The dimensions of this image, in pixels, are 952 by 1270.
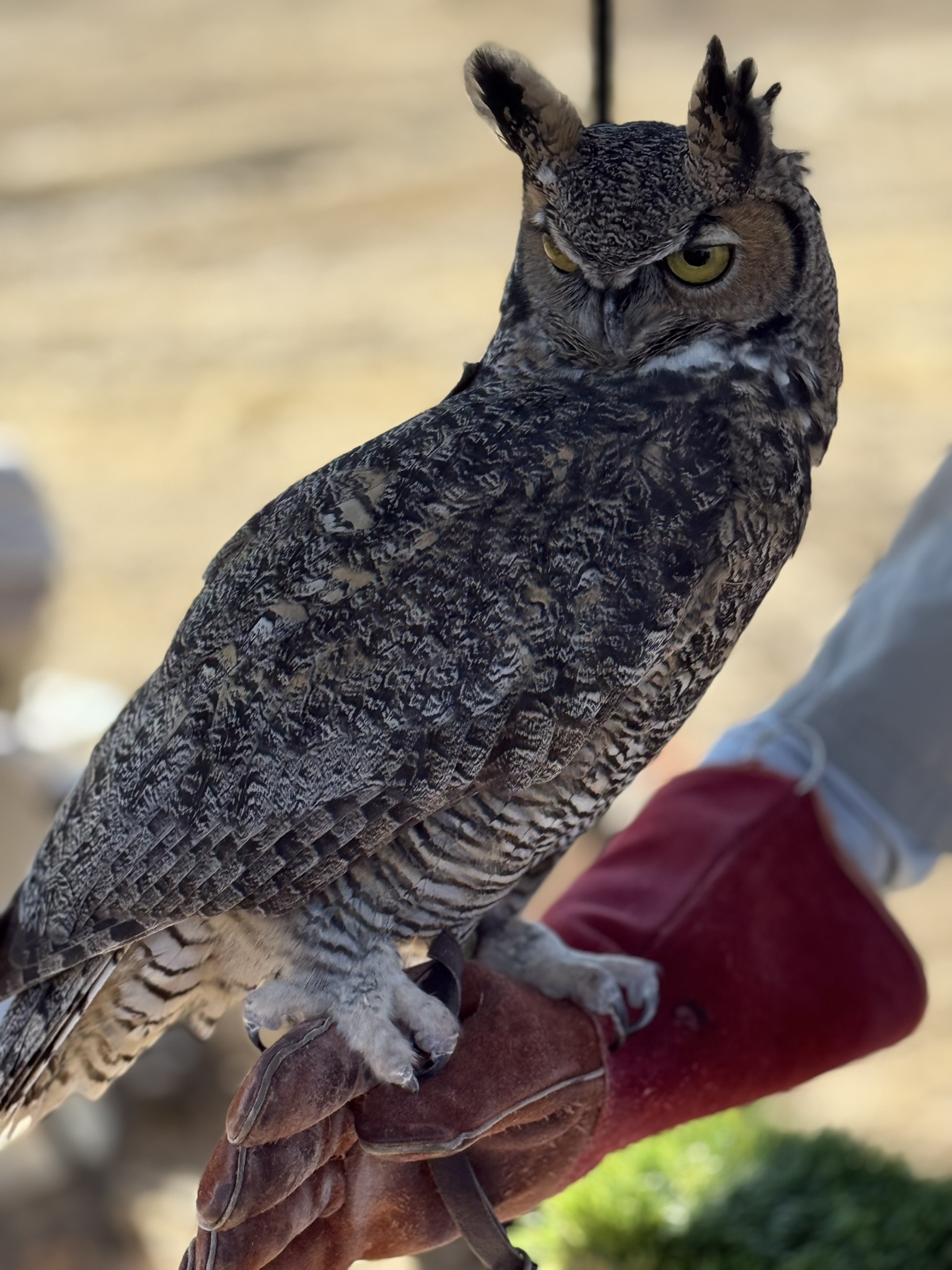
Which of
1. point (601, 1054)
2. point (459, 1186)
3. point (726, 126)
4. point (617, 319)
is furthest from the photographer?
point (601, 1054)

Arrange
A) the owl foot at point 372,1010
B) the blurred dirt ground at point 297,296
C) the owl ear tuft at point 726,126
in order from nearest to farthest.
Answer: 1. the owl ear tuft at point 726,126
2. the owl foot at point 372,1010
3. the blurred dirt ground at point 297,296

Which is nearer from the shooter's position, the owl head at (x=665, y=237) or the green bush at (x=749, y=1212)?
the owl head at (x=665, y=237)

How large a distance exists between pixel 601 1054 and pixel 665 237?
1.02 meters

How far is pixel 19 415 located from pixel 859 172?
20.9ft

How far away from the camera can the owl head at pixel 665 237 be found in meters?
1.42

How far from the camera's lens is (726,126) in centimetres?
140

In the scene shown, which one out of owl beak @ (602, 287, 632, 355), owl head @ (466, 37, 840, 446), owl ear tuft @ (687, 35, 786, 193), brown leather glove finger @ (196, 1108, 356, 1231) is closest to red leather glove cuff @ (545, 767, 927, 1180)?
brown leather glove finger @ (196, 1108, 356, 1231)

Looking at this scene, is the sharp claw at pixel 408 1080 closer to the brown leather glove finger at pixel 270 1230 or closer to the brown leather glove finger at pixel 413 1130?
the brown leather glove finger at pixel 413 1130

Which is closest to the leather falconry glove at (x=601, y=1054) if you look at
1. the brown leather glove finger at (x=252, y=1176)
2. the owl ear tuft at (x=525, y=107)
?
the brown leather glove finger at (x=252, y=1176)

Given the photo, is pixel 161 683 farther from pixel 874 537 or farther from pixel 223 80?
pixel 223 80

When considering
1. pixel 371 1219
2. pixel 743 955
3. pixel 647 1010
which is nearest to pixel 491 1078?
pixel 371 1219

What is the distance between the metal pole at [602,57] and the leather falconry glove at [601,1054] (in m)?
1.03

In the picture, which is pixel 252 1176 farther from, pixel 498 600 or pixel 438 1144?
pixel 498 600

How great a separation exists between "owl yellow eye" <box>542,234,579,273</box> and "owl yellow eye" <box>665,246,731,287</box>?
11 cm
